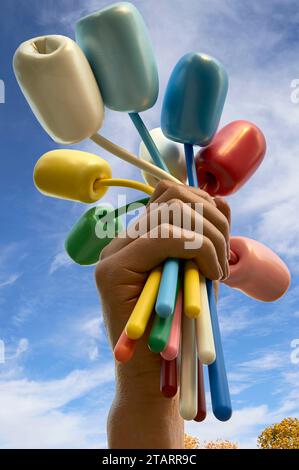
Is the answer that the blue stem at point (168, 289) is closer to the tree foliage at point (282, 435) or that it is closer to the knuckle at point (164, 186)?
the knuckle at point (164, 186)

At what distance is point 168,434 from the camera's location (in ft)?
Answer: 5.11

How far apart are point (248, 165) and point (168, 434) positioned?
1.03m

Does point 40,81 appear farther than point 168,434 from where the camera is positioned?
Yes

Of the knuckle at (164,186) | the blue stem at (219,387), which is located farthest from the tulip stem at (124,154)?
the blue stem at (219,387)

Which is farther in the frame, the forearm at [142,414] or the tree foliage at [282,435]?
the tree foliage at [282,435]

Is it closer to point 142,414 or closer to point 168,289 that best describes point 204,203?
point 168,289

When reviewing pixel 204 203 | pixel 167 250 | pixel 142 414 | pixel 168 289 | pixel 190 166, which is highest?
pixel 190 166

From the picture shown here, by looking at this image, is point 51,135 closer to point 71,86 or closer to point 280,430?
point 71,86

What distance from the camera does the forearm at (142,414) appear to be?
154cm

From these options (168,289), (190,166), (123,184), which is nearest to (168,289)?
(168,289)

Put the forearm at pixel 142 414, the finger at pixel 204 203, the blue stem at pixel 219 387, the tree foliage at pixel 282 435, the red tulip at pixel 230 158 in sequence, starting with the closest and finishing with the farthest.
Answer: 1. the blue stem at pixel 219 387
2. the forearm at pixel 142 414
3. the finger at pixel 204 203
4. the red tulip at pixel 230 158
5. the tree foliage at pixel 282 435

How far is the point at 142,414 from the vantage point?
156cm

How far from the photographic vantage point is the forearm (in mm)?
1540
